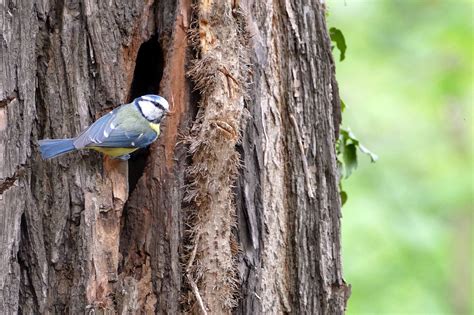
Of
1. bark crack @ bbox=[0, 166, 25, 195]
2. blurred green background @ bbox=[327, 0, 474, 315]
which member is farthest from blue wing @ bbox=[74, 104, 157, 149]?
blurred green background @ bbox=[327, 0, 474, 315]

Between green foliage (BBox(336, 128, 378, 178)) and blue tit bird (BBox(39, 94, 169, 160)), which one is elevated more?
green foliage (BBox(336, 128, 378, 178))

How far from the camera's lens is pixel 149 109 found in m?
2.84

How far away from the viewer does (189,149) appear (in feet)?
9.66

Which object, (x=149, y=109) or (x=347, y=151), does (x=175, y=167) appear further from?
(x=347, y=151)

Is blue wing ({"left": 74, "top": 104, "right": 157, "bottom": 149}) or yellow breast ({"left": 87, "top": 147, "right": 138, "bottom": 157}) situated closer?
blue wing ({"left": 74, "top": 104, "right": 157, "bottom": 149})

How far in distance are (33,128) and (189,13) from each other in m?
0.75

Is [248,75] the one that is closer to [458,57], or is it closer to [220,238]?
[220,238]

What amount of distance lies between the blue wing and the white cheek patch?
26mm

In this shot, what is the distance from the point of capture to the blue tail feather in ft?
8.72

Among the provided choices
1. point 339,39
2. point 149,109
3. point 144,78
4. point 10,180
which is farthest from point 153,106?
point 339,39

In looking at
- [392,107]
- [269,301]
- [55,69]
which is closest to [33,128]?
[55,69]

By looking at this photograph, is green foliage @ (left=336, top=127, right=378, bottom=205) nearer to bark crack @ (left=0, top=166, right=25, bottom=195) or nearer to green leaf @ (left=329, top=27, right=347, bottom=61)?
green leaf @ (left=329, top=27, right=347, bottom=61)

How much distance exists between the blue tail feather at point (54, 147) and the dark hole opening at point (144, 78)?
396 millimetres

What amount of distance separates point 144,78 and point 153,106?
1.12ft
